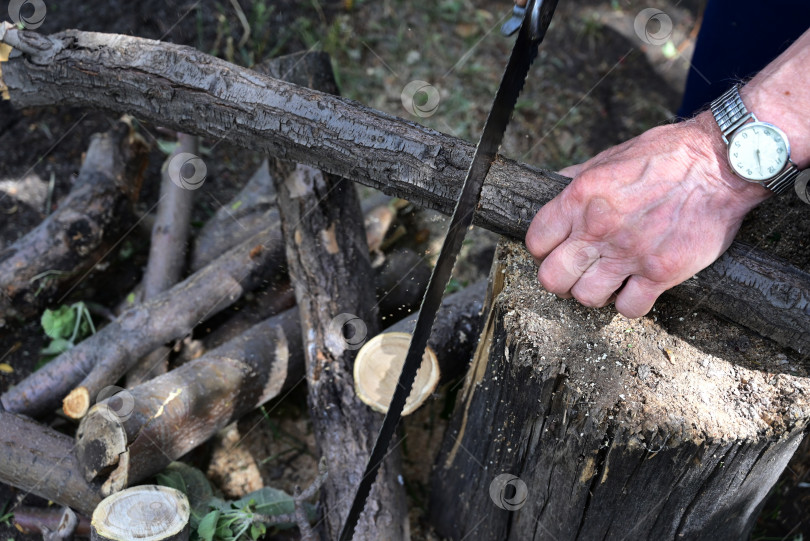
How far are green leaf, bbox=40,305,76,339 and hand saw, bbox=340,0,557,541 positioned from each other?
6.26ft

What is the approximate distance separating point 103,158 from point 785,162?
3.37 metres

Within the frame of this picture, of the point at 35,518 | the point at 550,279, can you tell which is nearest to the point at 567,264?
the point at 550,279

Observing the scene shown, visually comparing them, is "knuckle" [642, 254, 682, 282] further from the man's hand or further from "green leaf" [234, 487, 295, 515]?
Result: "green leaf" [234, 487, 295, 515]

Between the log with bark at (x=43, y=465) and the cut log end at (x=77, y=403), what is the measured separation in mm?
118

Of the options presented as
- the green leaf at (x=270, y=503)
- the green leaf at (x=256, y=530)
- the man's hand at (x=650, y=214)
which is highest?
the man's hand at (x=650, y=214)

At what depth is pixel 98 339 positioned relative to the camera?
3236 mm

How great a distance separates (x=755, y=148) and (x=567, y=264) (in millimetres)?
617

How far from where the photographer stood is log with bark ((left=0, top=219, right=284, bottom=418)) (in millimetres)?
3098

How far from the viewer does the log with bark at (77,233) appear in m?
3.45

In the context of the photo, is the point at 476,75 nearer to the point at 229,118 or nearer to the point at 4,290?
the point at 229,118

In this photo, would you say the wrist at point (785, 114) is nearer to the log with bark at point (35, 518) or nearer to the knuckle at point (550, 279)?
the knuckle at point (550, 279)

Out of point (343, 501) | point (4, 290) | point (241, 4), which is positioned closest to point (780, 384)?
point (343, 501)

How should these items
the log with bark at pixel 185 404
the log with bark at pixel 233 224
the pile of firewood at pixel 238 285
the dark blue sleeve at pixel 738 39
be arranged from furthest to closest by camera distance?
the log with bark at pixel 233 224
the dark blue sleeve at pixel 738 39
the log with bark at pixel 185 404
the pile of firewood at pixel 238 285

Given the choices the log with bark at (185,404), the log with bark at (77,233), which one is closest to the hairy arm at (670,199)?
the log with bark at (185,404)
